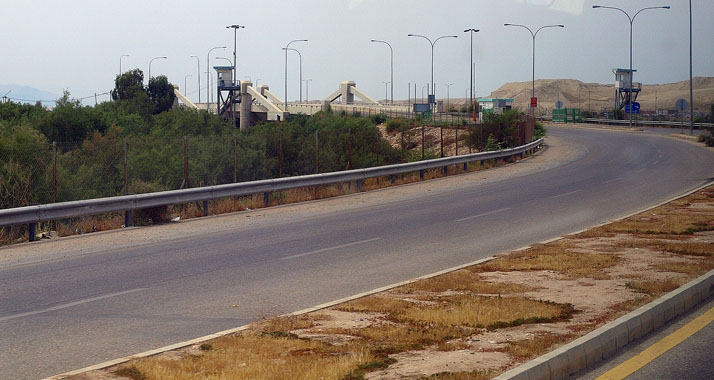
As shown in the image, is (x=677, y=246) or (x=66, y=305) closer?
(x=66, y=305)

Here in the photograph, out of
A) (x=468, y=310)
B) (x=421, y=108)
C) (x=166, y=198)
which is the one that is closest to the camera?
(x=468, y=310)

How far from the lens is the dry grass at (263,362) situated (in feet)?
20.9

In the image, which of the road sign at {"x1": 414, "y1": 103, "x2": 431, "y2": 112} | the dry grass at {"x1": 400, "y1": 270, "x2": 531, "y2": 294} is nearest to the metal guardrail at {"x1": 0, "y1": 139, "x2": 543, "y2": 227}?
the dry grass at {"x1": 400, "y1": 270, "x2": 531, "y2": 294}

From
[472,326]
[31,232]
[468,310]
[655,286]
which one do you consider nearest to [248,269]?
[468,310]

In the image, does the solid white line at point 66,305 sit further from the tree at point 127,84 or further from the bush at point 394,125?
the tree at point 127,84

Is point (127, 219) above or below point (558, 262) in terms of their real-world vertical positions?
above

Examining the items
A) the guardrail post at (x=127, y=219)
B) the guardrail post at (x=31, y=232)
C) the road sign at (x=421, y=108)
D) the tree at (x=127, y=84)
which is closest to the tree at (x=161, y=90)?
the tree at (x=127, y=84)

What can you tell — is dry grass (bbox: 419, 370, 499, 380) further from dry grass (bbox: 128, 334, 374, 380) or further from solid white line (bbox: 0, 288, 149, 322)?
solid white line (bbox: 0, 288, 149, 322)

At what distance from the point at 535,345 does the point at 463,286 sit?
314 centimetres

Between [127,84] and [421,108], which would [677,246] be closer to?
[421,108]

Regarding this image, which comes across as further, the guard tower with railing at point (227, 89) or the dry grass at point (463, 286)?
the guard tower with railing at point (227, 89)

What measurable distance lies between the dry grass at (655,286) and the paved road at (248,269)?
3.12 meters

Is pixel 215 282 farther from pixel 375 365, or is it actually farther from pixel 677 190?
pixel 677 190

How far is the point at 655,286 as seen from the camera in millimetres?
9672
